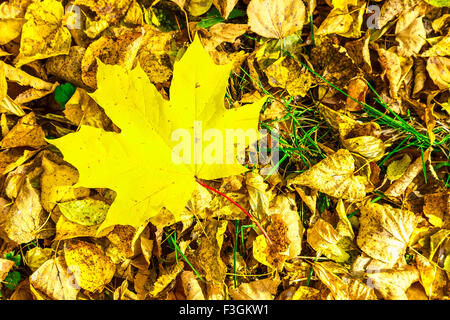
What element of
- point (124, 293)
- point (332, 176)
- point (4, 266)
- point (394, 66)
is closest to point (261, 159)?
point (332, 176)

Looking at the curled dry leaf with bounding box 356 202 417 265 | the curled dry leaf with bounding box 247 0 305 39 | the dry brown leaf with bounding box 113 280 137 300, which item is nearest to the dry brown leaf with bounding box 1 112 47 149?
the dry brown leaf with bounding box 113 280 137 300

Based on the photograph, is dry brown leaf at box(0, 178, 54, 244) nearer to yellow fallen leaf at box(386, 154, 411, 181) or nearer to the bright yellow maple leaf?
the bright yellow maple leaf

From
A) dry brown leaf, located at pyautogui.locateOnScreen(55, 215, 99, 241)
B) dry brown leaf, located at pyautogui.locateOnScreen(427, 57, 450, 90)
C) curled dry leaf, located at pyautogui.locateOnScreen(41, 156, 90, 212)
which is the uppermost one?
dry brown leaf, located at pyautogui.locateOnScreen(427, 57, 450, 90)

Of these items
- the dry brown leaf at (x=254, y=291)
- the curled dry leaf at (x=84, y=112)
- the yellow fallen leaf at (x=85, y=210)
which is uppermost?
the curled dry leaf at (x=84, y=112)

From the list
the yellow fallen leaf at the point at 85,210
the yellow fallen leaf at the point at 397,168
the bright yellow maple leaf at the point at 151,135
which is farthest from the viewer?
the yellow fallen leaf at the point at 397,168

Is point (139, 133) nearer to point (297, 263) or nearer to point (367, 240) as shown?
point (297, 263)

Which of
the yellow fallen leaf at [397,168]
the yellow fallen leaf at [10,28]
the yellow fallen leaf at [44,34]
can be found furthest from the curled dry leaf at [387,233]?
the yellow fallen leaf at [10,28]

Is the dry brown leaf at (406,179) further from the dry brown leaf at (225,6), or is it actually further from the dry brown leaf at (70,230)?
the dry brown leaf at (70,230)
